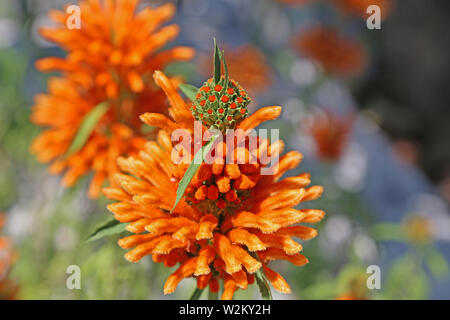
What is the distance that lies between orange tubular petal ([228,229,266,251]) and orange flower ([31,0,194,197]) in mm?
372

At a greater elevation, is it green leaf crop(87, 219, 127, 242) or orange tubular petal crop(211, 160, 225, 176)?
orange tubular petal crop(211, 160, 225, 176)

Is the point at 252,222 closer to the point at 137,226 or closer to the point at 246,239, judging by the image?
the point at 246,239

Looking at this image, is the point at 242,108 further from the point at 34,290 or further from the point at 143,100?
the point at 34,290

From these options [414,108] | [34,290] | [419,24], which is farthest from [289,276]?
[419,24]

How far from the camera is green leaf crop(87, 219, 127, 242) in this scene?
565 mm

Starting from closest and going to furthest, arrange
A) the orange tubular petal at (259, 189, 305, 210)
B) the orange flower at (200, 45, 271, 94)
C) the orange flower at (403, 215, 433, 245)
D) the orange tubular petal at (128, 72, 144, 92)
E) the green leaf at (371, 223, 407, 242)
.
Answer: the orange tubular petal at (259, 189, 305, 210) → the orange tubular petal at (128, 72, 144, 92) → the green leaf at (371, 223, 407, 242) → the orange flower at (403, 215, 433, 245) → the orange flower at (200, 45, 271, 94)

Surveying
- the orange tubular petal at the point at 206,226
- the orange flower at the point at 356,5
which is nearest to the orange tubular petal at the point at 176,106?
the orange tubular petal at the point at 206,226

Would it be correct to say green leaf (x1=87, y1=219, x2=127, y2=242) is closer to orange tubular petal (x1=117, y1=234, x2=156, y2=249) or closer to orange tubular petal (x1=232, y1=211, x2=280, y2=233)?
orange tubular petal (x1=117, y1=234, x2=156, y2=249)

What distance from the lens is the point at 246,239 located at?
1.81 feet

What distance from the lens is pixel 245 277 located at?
1.80 ft

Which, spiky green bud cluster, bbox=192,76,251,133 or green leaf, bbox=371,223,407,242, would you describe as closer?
spiky green bud cluster, bbox=192,76,251,133

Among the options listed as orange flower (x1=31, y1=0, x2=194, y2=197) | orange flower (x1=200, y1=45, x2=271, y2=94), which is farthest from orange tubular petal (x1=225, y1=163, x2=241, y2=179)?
orange flower (x1=200, y1=45, x2=271, y2=94)

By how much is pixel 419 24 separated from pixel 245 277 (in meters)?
3.23
